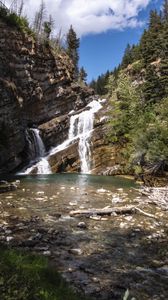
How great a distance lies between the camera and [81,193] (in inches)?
909

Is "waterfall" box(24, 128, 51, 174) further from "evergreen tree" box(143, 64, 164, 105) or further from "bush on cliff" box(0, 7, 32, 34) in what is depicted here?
"evergreen tree" box(143, 64, 164, 105)

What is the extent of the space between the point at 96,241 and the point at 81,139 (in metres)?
33.7

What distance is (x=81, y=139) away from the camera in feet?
149

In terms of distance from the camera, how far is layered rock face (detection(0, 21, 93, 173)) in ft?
128

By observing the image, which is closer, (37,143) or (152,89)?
(37,143)

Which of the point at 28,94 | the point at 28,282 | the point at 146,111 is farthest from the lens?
the point at 146,111

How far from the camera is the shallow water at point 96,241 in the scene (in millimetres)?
8484

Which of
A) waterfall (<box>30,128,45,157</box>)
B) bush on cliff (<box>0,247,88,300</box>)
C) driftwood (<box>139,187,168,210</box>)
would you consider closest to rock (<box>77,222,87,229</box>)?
bush on cliff (<box>0,247,88,300</box>)

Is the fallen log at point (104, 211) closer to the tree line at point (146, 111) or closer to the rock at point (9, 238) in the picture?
the rock at point (9, 238)

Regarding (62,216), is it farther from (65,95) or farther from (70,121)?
(65,95)

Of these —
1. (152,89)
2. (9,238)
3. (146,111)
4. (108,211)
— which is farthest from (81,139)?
(9,238)

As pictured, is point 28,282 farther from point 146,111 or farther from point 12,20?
point 146,111

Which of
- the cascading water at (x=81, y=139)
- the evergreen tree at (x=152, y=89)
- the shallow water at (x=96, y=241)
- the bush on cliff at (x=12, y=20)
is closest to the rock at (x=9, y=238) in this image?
the shallow water at (x=96, y=241)

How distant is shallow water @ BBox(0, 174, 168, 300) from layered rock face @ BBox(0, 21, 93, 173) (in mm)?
20529
